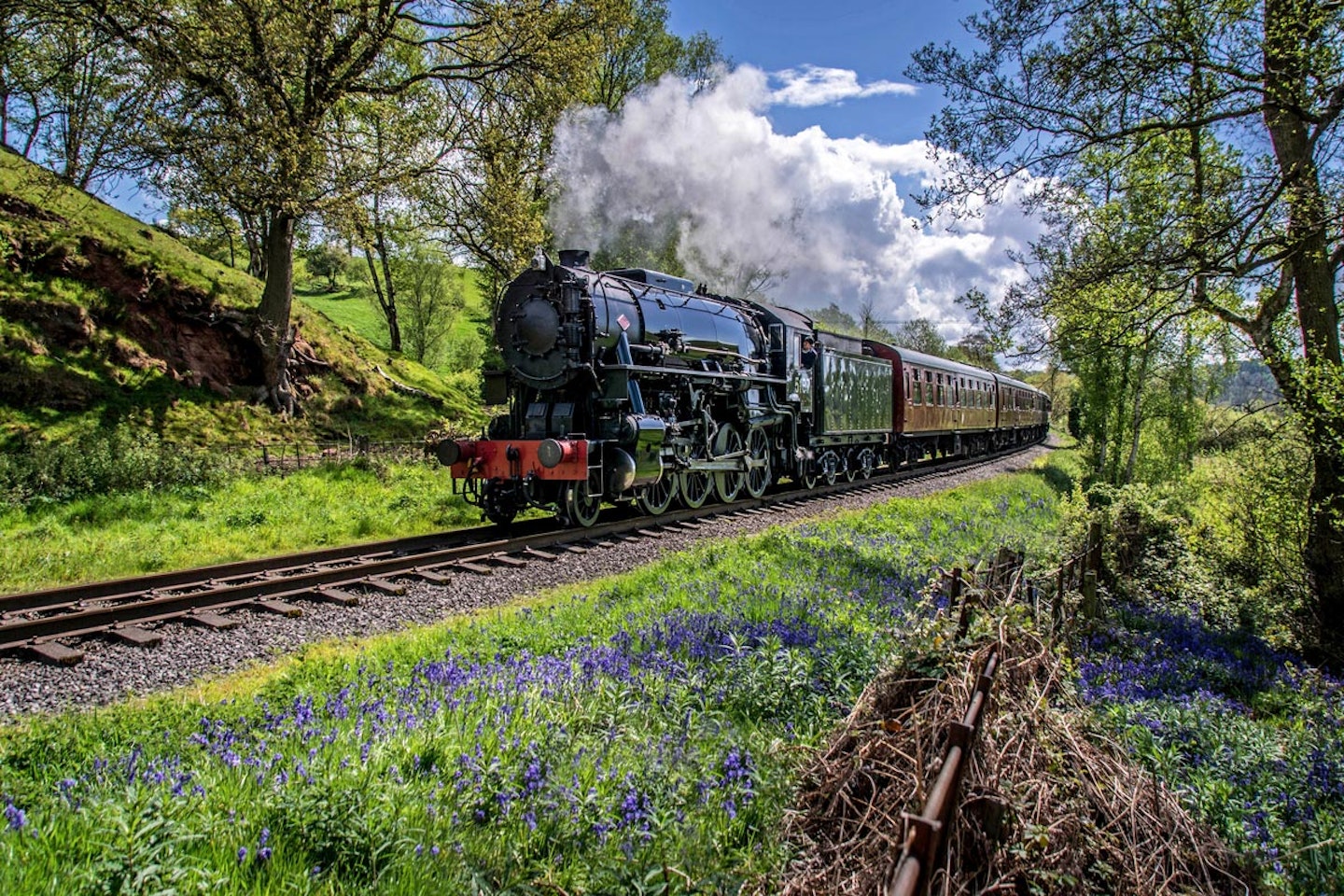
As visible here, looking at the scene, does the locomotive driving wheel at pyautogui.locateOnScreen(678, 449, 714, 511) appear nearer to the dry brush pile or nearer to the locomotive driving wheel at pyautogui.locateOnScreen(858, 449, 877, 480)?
the locomotive driving wheel at pyautogui.locateOnScreen(858, 449, 877, 480)

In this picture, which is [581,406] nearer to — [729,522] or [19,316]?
[729,522]

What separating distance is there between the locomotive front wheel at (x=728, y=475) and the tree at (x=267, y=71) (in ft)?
29.5

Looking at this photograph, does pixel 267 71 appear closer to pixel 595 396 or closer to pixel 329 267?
pixel 595 396

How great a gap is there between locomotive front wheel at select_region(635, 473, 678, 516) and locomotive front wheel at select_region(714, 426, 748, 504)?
1246 mm

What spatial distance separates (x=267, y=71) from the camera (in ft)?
46.7

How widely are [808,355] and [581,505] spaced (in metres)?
7.55

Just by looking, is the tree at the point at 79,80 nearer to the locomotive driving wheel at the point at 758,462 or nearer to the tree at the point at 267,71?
the tree at the point at 267,71

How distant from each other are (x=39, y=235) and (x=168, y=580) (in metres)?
12.1

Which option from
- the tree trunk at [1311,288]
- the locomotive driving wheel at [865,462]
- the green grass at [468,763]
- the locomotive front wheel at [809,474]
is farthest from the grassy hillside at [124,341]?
the tree trunk at [1311,288]

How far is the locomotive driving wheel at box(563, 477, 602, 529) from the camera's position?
36.7ft

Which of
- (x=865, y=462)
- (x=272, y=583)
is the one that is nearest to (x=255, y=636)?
(x=272, y=583)

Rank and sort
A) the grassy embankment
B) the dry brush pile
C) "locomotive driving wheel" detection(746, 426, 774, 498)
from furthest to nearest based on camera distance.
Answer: "locomotive driving wheel" detection(746, 426, 774, 498) → the grassy embankment → the dry brush pile

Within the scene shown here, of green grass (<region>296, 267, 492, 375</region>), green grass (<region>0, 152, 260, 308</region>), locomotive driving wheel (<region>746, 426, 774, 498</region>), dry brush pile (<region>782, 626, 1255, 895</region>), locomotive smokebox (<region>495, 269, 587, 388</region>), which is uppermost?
green grass (<region>296, 267, 492, 375</region>)

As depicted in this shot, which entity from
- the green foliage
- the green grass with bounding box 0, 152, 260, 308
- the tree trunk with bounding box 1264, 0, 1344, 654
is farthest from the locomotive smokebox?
the green grass with bounding box 0, 152, 260, 308
